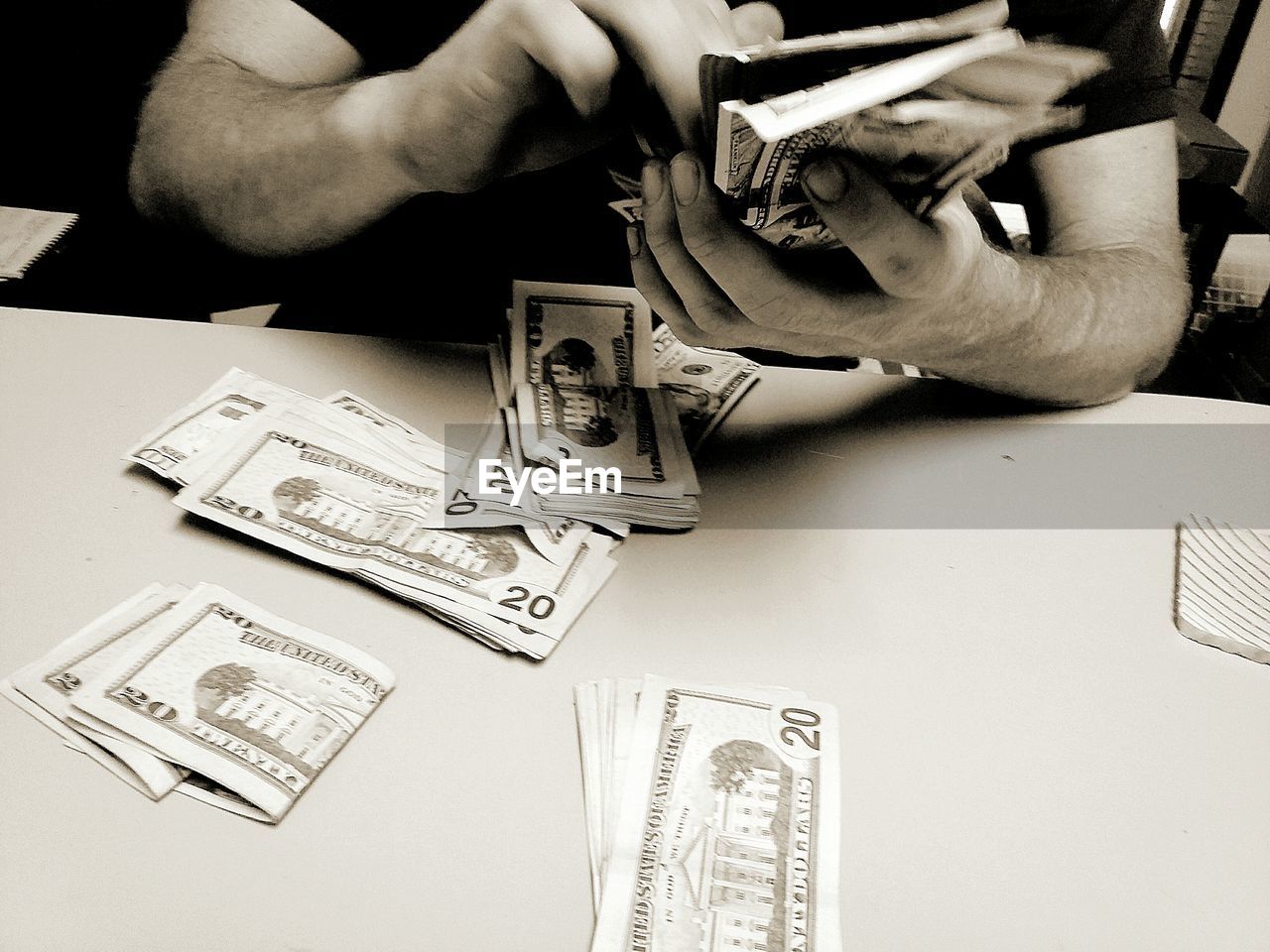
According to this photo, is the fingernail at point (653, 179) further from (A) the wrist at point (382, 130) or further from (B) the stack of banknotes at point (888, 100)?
(A) the wrist at point (382, 130)

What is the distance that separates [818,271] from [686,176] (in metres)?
0.15

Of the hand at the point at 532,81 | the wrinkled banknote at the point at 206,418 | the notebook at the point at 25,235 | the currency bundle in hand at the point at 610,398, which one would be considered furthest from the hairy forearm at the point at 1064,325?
the notebook at the point at 25,235

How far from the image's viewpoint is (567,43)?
2.04ft

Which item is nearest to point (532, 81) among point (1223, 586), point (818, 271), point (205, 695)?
point (818, 271)

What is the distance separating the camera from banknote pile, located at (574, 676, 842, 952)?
48 cm

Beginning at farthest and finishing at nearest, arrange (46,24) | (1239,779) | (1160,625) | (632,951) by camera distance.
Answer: (46,24)
(1160,625)
(1239,779)
(632,951)

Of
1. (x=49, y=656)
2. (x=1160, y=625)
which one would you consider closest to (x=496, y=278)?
(x=49, y=656)

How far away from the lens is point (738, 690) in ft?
1.97

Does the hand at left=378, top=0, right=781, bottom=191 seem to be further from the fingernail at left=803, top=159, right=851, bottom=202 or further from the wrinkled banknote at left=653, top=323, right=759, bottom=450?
the wrinkled banknote at left=653, top=323, right=759, bottom=450

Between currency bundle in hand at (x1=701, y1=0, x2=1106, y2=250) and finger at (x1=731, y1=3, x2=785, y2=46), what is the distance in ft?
0.95

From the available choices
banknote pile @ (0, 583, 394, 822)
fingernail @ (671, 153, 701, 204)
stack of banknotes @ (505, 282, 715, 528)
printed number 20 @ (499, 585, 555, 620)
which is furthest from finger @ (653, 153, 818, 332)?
banknote pile @ (0, 583, 394, 822)

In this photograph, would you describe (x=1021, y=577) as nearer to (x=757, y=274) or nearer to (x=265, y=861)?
(x=757, y=274)

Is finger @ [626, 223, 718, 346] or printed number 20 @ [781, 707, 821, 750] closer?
printed number 20 @ [781, 707, 821, 750]

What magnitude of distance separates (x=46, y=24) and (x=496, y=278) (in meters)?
1.25
